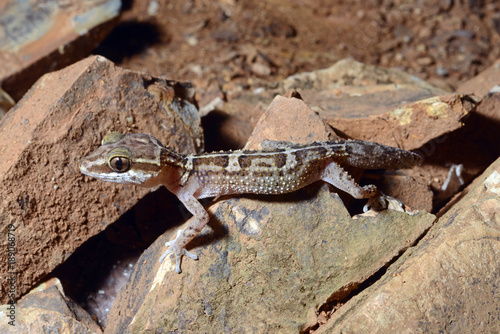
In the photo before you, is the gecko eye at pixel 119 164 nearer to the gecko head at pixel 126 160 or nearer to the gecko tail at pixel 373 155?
the gecko head at pixel 126 160

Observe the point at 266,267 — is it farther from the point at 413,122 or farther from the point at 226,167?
the point at 413,122

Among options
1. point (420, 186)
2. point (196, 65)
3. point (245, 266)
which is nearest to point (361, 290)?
point (245, 266)

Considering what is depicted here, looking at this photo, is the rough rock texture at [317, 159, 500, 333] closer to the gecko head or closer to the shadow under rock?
the gecko head

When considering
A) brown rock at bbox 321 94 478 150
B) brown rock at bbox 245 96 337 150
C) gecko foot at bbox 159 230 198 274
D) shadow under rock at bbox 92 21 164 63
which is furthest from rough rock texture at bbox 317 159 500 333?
shadow under rock at bbox 92 21 164 63

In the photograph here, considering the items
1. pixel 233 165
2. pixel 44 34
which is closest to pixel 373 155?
pixel 233 165

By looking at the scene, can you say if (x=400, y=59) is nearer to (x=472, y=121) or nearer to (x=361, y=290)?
(x=472, y=121)

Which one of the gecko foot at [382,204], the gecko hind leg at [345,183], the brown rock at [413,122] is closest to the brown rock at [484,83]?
the brown rock at [413,122]
